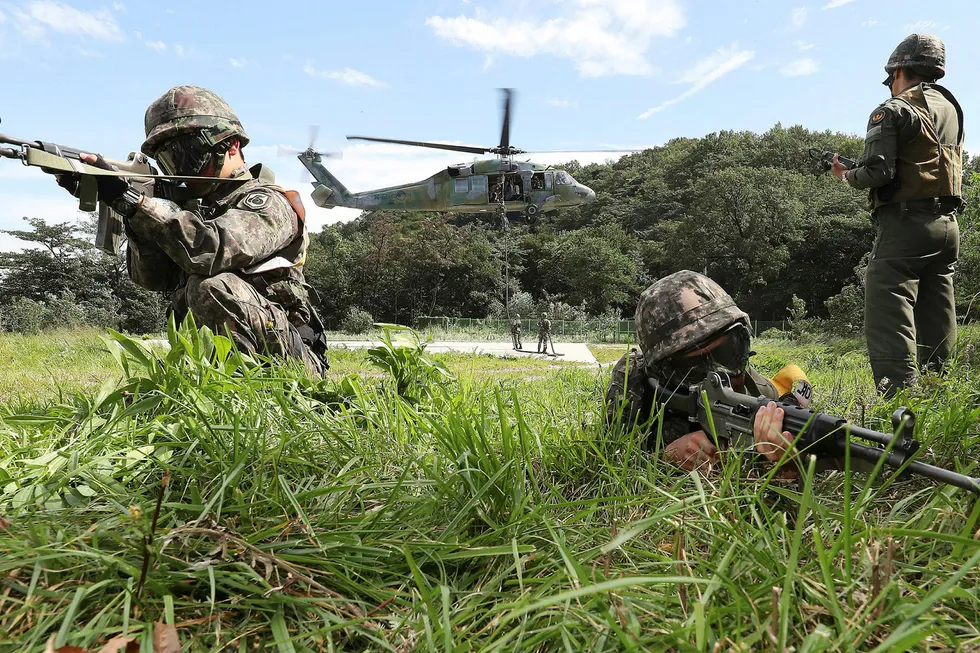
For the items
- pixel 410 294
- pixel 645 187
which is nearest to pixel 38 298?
pixel 410 294

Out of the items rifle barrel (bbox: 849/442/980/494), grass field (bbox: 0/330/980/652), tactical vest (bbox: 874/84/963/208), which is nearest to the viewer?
grass field (bbox: 0/330/980/652)

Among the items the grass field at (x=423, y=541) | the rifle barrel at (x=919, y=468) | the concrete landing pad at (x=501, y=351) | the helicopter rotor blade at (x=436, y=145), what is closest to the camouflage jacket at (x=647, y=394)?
the grass field at (x=423, y=541)

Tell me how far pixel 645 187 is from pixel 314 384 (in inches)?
2456

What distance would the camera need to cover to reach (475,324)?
33.8 meters

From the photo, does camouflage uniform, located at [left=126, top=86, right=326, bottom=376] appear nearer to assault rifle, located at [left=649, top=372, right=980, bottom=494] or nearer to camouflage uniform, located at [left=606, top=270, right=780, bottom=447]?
camouflage uniform, located at [left=606, top=270, right=780, bottom=447]

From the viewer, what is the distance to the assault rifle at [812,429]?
1.03m

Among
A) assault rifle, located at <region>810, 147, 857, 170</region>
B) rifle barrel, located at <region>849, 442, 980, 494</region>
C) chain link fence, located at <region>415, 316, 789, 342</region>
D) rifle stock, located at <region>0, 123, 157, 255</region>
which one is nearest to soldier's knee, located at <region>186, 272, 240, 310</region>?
rifle stock, located at <region>0, 123, 157, 255</region>

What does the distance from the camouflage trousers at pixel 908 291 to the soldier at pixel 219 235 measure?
295cm

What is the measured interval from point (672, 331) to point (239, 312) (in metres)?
1.97

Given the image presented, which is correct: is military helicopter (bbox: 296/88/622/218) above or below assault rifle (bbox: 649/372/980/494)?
above

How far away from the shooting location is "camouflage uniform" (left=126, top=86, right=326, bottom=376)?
2557mm

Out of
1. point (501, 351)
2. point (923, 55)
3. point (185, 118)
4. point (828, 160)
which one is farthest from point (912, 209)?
point (501, 351)

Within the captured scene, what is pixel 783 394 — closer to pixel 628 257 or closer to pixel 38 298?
pixel 38 298

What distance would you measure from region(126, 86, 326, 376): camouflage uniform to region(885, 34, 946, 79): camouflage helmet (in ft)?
11.5
